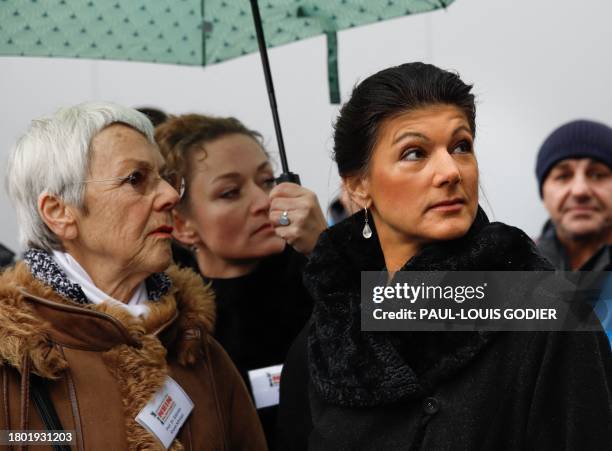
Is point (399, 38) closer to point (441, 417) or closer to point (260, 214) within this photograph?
point (260, 214)

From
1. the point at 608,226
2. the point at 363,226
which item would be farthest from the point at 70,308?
the point at 608,226

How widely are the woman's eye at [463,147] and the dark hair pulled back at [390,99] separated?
88 millimetres

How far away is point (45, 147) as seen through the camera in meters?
2.34

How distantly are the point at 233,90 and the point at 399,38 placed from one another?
3.28 ft

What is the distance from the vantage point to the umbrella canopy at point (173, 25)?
2.82 metres

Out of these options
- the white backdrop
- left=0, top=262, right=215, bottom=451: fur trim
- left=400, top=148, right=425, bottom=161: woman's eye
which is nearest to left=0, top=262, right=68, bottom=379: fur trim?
left=0, top=262, right=215, bottom=451: fur trim

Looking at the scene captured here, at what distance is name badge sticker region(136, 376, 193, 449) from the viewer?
218 centimetres

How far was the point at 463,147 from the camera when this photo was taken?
214cm

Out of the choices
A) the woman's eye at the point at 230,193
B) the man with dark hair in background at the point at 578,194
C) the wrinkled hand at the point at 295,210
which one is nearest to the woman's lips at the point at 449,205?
the wrinkled hand at the point at 295,210

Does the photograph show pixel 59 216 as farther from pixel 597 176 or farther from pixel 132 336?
pixel 597 176

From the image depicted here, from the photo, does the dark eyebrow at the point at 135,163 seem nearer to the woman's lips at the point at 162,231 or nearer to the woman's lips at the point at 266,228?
the woman's lips at the point at 162,231

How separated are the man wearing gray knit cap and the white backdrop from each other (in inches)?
14.8

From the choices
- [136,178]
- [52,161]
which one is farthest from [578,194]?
[52,161]

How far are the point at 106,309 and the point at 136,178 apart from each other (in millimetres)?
371
